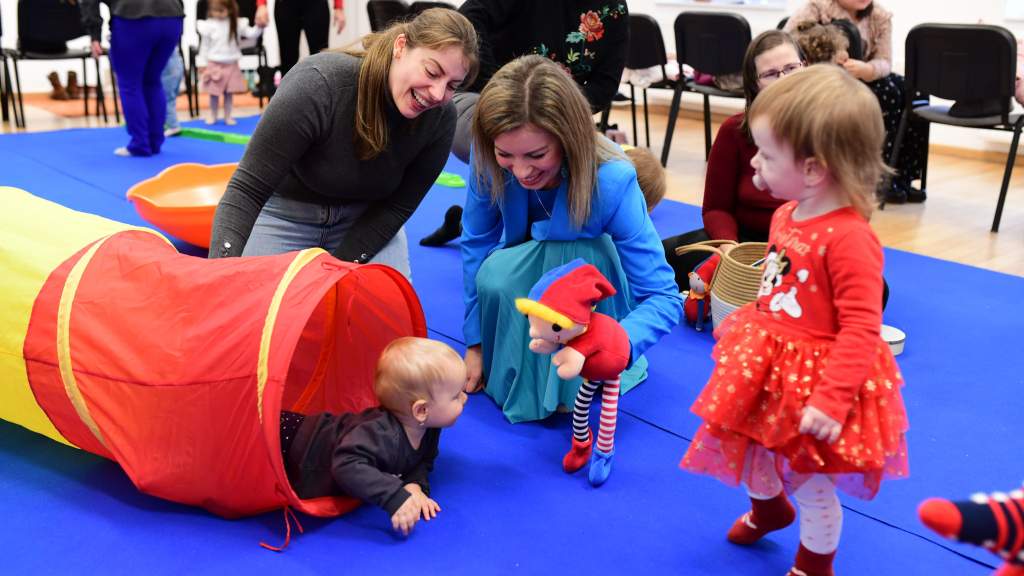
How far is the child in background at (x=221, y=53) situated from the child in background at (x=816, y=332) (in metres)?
5.46

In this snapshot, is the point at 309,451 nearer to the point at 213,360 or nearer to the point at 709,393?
the point at 213,360

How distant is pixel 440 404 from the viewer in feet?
6.02

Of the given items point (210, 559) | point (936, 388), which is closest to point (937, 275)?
point (936, 388)

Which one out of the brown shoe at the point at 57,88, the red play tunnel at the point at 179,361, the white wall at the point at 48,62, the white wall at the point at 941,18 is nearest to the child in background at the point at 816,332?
the red play tunnel at the point at 179,361

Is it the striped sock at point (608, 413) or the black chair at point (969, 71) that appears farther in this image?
the black chair at point (969, 71)

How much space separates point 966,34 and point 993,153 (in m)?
1.97

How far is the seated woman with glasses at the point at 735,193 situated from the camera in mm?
2738

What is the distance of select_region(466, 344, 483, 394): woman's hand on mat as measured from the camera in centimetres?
238

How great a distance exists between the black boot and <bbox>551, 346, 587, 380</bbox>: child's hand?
1.83m

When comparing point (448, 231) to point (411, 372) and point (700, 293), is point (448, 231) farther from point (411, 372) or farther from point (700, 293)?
point (411, 372)

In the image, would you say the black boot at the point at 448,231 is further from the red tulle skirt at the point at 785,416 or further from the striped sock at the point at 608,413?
the red tulle skirt at the point at 785,416

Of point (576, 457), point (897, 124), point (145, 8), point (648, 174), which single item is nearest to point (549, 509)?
point (576, 457)

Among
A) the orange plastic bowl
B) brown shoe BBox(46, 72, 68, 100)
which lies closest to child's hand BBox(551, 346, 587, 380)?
the orange plastic bowl

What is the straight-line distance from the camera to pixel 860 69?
4.31 metres
